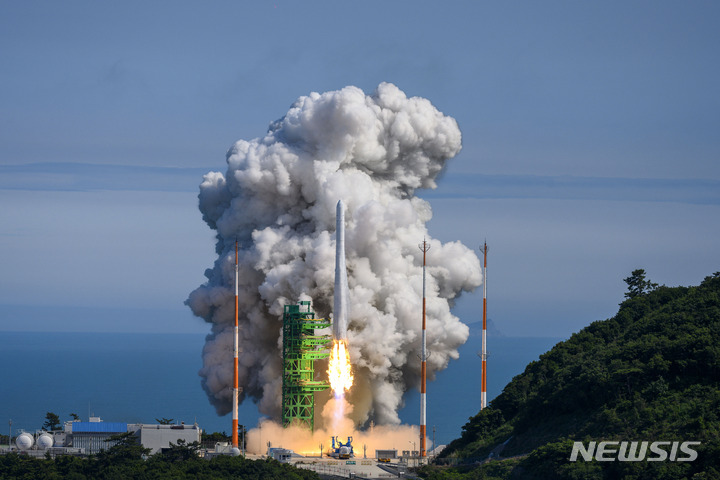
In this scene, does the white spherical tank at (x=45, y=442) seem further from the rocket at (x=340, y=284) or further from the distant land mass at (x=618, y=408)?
the distant land mass at (x=618, y=408)

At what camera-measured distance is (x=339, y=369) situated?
228 ft

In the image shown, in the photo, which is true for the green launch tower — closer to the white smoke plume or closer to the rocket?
the rocket

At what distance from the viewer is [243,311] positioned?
7519 cm

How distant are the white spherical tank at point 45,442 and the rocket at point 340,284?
16437 millimetres

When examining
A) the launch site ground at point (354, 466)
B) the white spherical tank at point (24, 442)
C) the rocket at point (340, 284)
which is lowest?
the launch site ground at point (354, 466)

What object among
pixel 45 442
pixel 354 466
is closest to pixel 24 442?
pixel 45 442

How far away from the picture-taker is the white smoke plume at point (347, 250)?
72.0 m

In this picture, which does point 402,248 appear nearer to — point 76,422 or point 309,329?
point 309,329

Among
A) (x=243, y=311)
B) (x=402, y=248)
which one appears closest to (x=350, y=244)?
(x=402, y=248)

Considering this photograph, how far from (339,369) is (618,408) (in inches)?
836

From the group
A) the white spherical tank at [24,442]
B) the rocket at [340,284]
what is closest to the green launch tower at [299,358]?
the rocket at [340,284]

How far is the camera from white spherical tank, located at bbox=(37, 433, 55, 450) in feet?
216

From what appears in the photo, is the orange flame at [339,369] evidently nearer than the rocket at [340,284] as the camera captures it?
No

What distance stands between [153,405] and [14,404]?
1632cm
